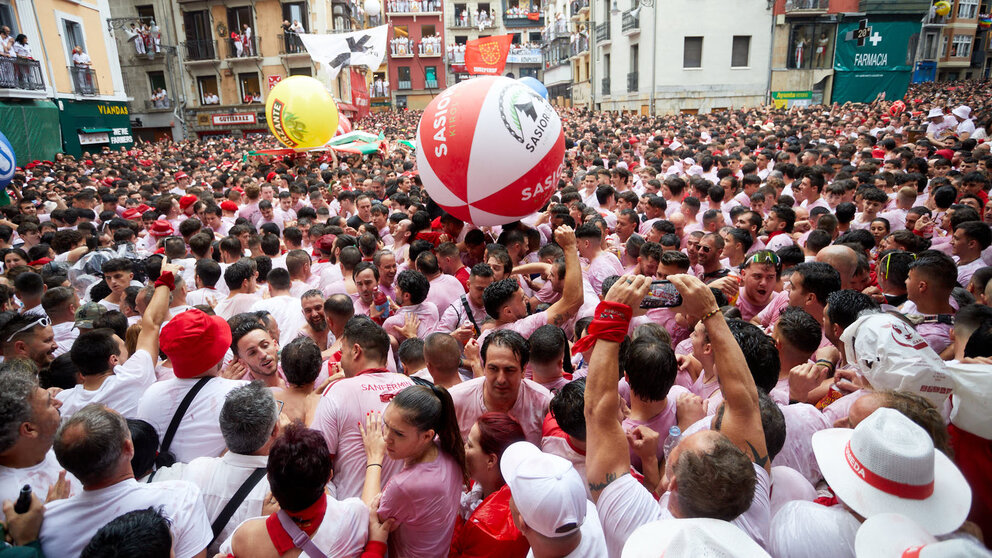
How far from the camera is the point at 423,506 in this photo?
227 cm

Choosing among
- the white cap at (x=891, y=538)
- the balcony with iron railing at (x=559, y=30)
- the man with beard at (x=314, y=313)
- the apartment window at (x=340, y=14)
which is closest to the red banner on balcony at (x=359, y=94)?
the apartment window at (x=340, y=14)

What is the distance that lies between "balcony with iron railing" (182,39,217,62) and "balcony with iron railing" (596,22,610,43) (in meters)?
22.6

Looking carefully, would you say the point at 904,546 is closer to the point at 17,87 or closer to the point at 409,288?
the point at 409,288

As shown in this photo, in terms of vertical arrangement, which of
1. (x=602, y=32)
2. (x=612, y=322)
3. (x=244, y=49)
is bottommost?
(x=612, y=322)

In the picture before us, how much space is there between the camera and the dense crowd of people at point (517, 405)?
173cm

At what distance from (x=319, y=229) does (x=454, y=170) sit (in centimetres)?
312

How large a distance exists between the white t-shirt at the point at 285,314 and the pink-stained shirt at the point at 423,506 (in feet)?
7.82

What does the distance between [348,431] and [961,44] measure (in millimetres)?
56425

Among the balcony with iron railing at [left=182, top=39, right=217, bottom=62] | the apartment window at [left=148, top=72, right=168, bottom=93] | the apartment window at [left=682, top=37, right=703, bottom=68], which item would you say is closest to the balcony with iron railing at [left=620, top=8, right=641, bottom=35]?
the apartment window at [left=682, top=37, right=703, bottom=68]

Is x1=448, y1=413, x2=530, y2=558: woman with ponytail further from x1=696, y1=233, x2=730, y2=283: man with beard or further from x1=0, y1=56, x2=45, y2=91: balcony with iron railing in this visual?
x1=0, y1=56, x2=45, y2=91: balcony with iron railing

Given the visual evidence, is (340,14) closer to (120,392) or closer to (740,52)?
(740,52)

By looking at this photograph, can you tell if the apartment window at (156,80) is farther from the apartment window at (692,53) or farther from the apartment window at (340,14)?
the apartment window at (692,53)

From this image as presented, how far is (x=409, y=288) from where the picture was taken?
4.22 meters

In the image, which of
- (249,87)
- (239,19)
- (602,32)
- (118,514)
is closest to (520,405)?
(118,514)
